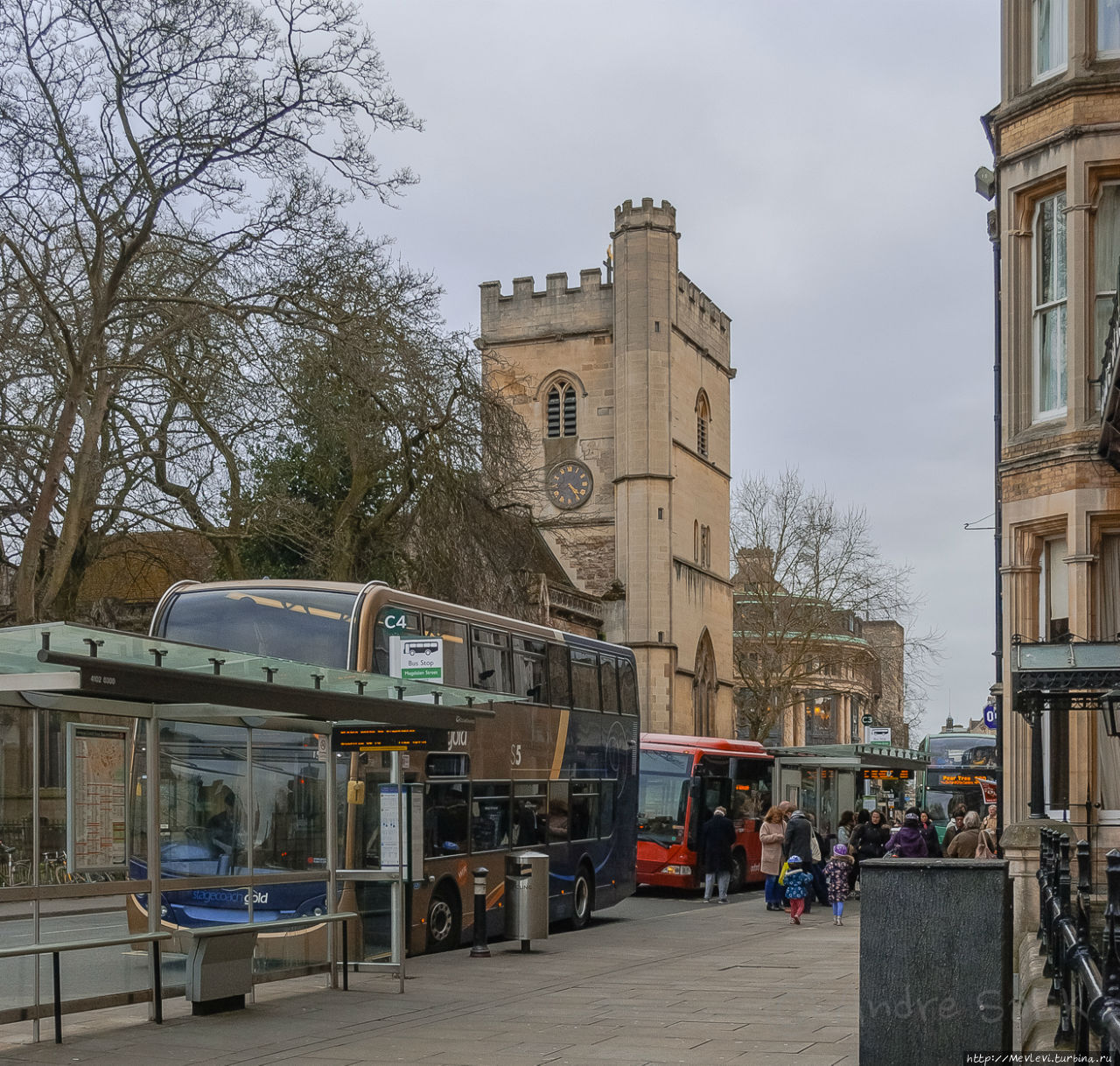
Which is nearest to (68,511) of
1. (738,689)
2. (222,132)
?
(222,132)

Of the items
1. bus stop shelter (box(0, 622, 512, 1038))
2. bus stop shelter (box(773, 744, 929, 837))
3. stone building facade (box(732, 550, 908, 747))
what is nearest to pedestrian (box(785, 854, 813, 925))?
bus stop shelter (box(0, 622, 512, 1038))

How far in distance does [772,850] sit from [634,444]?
126 ft

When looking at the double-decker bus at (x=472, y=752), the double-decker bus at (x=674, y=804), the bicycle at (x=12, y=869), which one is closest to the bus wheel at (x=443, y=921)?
the double-decker bus at (x=472, y=752)

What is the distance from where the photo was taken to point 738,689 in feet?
Answer: 276

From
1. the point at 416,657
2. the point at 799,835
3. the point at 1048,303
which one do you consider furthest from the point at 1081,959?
the point at 799,835

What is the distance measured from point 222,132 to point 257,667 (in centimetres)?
951

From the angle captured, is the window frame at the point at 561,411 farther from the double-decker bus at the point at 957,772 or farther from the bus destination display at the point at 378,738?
the bus destination display at the point at 378,738

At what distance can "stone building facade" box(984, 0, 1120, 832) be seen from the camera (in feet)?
57.1

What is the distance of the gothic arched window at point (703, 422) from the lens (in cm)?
6956

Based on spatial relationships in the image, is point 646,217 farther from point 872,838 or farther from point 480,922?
point 480,922

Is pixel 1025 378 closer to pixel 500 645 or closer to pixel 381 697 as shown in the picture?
pixel 500 645

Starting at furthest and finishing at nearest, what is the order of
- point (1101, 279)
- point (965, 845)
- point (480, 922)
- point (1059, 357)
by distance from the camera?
point (965, 845)
point (1059, 357)
point (1101, 279)
point (480, 922)

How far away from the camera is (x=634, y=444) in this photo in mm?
63719

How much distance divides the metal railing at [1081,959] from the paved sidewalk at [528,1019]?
1.66m
